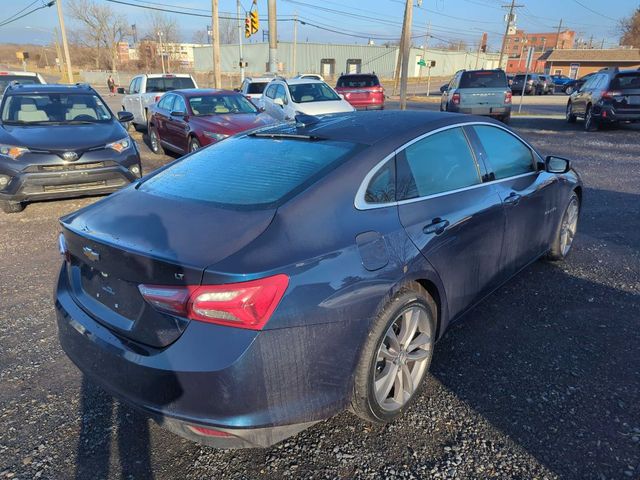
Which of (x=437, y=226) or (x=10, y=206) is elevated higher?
(x=437, y=226)

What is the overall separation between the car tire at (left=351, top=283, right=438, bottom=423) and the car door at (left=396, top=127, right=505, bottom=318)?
0.27 m

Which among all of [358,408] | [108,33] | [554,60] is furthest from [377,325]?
[108,33]

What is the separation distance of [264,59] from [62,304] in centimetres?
7657

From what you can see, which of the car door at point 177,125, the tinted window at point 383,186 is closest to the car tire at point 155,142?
the car door at point 177,125

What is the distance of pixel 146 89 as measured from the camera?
1511cm

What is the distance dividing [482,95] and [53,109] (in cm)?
1246

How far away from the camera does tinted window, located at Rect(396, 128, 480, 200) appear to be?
109 inches

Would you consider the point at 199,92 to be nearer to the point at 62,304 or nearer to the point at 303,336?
the point at 62,304

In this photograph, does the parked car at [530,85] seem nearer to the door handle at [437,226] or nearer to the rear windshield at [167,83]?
the rear windshield at [167,83]

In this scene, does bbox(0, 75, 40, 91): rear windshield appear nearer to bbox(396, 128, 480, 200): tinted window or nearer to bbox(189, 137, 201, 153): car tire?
bbox(189, 137, 201, 153): car tire

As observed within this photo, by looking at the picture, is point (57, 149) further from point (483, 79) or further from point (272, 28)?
point (272, 28)

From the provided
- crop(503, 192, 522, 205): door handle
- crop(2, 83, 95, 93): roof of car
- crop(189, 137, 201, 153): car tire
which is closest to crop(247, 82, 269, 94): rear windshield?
crop(189, 137, 201, 153): car tire

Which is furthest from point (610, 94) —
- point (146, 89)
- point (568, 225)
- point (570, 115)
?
point (146, 89)

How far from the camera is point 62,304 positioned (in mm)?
2607
